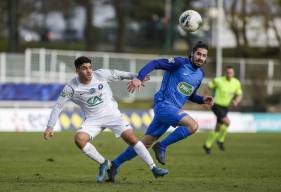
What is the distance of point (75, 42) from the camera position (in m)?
65.8

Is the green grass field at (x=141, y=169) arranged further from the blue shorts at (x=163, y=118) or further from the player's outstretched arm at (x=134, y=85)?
the player's outstretched arm at (x=134, y=85)

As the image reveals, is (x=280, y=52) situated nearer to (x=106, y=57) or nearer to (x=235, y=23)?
(x=235, y=23)

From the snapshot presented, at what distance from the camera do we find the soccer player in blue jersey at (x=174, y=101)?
49.0 feet

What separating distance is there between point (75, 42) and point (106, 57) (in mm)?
20066

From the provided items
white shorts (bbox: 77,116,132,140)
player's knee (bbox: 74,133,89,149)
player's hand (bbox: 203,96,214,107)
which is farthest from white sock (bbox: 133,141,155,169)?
player's hand (bbox: 203,96,214,107)

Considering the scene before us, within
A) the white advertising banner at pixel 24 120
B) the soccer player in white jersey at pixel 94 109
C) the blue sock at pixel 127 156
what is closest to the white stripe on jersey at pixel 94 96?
the soccer player in white jersey at pixel 94 109

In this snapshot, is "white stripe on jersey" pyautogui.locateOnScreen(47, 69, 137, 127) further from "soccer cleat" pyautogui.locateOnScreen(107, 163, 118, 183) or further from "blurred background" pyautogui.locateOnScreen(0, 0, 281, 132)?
"blurred background" pyautogui.locateOnScreen(0, 0, 281, 132)

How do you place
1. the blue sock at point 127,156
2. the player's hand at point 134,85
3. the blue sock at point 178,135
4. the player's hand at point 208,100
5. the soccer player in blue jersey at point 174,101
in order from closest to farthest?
the player's hand at point 134,85
the blue sock at point 127,156
the soccer player in blue jersey at point 174,101
the blue sock at point 178,135
the player's hand at point 208,100

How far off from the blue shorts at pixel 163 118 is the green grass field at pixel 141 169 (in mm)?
895

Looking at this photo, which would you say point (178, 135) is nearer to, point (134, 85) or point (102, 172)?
point (102, 172)

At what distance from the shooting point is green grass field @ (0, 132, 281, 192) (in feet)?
46.4

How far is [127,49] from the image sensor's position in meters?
62.0

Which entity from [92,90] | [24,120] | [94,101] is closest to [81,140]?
[94,101]

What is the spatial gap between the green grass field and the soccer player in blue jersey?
592 millimetres
